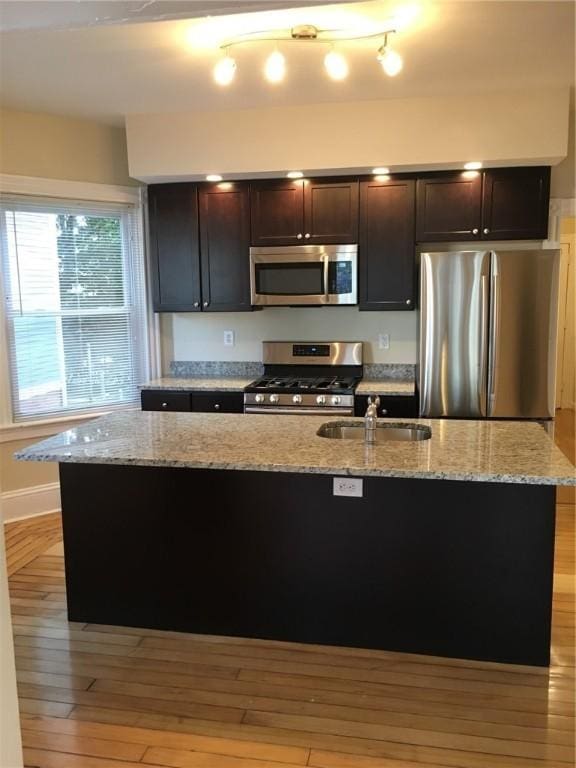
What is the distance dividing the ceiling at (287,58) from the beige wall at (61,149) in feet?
0.47

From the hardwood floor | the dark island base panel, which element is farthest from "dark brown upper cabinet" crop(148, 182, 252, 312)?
the hardwood floor

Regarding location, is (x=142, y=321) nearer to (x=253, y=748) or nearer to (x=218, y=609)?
(x=218, y=609)

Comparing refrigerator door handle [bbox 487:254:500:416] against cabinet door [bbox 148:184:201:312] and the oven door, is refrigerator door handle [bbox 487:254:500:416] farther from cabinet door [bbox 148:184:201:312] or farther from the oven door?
cabinet door [bbox 148:184:201:312]

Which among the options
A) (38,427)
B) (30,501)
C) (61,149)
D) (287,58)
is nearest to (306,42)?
(287,58)

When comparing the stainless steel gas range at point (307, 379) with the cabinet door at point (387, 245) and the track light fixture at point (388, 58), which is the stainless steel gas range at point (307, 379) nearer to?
the cabinet door at point (387, 245)

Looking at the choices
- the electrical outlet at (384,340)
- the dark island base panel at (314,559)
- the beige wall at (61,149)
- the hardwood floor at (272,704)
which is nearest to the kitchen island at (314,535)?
the dark island base panel at (314,559)

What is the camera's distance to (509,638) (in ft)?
7.88

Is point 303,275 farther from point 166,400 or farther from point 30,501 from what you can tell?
point 30,501

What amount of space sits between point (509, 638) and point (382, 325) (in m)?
2.61

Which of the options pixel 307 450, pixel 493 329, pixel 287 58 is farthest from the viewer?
pixel 493 329

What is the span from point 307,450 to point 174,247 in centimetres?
256

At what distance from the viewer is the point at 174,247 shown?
4.41 meters

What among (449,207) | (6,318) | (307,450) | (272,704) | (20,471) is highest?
(449,207)

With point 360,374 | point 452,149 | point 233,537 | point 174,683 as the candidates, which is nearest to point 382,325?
point 360,374
